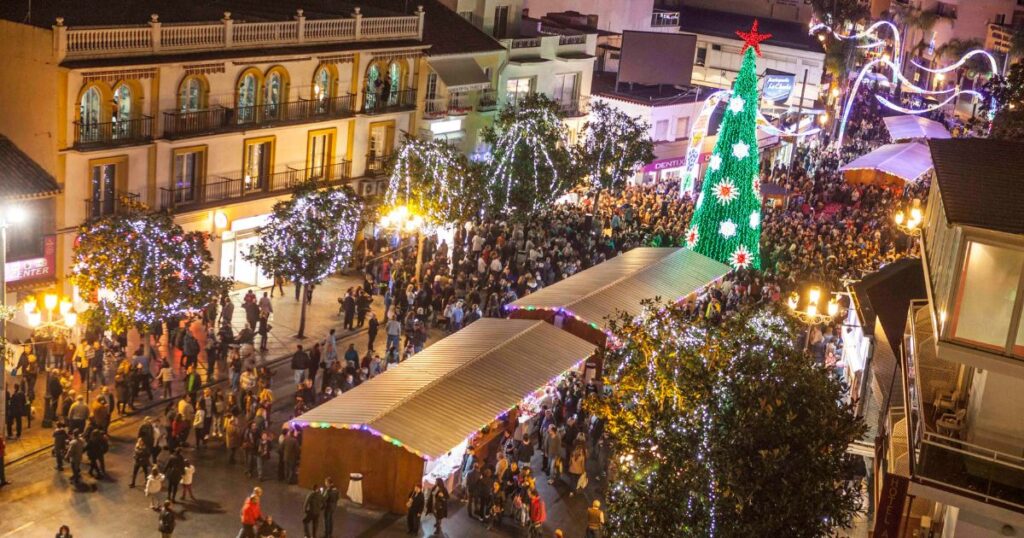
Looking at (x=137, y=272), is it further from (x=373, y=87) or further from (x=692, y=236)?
(x=692, y=236)

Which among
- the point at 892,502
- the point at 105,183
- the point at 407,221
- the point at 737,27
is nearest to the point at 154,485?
the point at 105,183

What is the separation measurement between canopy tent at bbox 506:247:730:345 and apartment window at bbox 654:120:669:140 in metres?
19.6

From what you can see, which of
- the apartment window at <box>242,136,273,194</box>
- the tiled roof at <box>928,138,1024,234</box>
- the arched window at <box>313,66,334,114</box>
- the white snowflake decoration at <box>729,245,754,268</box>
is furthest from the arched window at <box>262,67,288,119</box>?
the tiled roof at <box>928,138,1024,234</box>

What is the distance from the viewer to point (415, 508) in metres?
23.9

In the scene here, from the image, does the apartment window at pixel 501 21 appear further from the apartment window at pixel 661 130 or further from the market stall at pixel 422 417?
the market stall at pixel 422 417

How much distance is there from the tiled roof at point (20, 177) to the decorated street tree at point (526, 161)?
15.5 meters

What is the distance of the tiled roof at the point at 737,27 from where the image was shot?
71625mm

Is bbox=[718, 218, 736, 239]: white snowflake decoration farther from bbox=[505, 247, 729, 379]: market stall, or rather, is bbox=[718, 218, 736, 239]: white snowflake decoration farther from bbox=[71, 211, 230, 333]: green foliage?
bbox=[71, 211, 230, 333]: green foliage

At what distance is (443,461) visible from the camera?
985 inches

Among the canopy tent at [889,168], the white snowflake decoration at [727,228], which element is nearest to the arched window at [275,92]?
the white snowflake decoration at [727,228]

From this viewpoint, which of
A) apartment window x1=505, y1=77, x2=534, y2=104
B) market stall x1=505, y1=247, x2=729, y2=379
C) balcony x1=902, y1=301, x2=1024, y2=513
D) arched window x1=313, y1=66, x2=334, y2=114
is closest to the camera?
balcony x1=902, y1=301, x2=1024, y2=513

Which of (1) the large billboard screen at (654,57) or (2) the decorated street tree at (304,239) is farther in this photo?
(1) the large billboard screen at (654,57)

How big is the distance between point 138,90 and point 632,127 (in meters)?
21.9

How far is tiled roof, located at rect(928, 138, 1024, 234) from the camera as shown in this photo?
15.7 m
